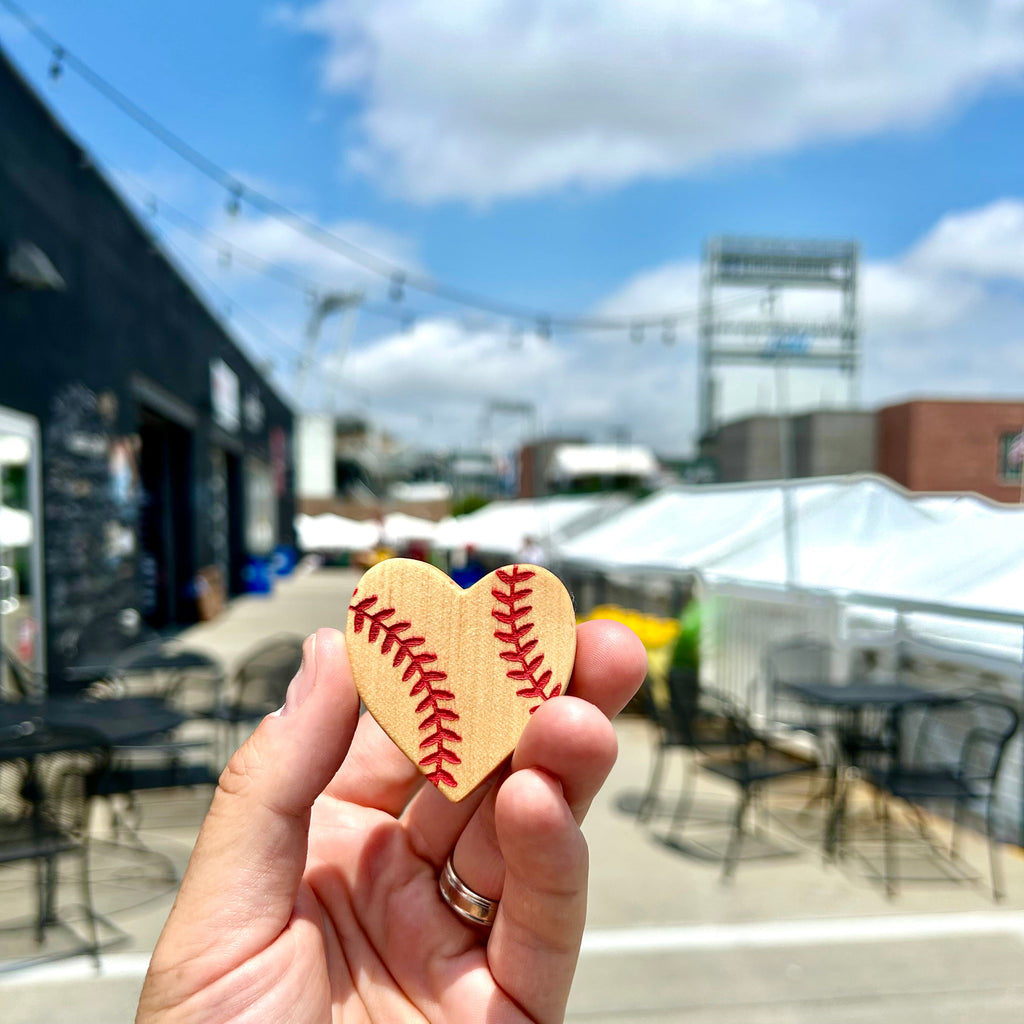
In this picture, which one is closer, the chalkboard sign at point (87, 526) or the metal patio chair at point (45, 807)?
the metal patio chair at point (45, 807)

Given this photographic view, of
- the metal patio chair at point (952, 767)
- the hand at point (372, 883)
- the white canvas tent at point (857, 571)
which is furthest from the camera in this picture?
the metal patio chair at point (952, 767)

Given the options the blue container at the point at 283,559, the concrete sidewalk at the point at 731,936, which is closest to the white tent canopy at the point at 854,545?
the concrete sidewalk at the point at 731,936

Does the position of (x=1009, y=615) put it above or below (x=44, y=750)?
above

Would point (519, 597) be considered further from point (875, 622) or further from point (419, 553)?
point (419, 553)

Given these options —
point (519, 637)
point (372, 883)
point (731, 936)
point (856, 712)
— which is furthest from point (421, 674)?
point (856, 712)

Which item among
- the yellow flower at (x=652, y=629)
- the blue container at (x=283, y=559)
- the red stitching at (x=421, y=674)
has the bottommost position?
the blue container at (x=283, y=559)

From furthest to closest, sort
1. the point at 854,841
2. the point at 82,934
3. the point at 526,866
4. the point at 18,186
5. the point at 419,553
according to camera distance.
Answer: the point at 419,553 < the point at 18,186 < the point at 854,841 < the point at 82,934 < the point at 526,866

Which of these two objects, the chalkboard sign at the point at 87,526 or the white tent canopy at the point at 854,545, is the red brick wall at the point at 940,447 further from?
the chalkboard sign at the point at 87,526

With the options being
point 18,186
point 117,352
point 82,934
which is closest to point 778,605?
point 82,934
